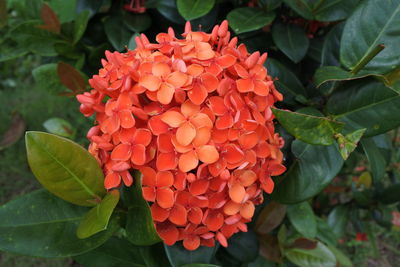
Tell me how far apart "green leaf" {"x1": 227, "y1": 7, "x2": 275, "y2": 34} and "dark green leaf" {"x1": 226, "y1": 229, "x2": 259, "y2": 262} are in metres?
0.62

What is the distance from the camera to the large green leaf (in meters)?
1.22

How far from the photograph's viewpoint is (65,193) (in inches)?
36.3

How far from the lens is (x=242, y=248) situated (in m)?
1.22

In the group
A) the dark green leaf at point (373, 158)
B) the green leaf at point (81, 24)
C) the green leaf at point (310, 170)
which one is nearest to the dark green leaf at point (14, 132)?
the green leaf at point (81, 24)

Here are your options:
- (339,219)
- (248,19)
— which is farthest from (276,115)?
(339,219)

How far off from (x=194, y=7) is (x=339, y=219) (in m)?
1.30

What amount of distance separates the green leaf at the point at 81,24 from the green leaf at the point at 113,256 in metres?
0.74

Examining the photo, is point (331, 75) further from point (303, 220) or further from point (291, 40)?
point (303, 220)

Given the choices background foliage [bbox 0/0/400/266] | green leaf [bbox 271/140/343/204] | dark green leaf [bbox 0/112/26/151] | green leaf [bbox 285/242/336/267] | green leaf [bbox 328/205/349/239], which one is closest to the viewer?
background foliage [bbox 0/0/400/266]

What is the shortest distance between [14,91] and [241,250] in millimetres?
2614

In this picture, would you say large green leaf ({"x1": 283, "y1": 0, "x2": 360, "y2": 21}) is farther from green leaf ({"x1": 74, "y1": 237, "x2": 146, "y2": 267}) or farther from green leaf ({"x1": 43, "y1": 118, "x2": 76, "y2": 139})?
green leaf ({"x1": 43, "y1": 118, "x2": 76, "y2": 139})

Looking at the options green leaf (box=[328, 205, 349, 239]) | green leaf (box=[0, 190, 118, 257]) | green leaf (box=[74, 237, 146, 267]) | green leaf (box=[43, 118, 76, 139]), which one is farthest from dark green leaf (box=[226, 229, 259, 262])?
green leaf (box=[43, 118, 76, 139])

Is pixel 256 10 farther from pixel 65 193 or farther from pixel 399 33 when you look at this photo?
pixel 65 193

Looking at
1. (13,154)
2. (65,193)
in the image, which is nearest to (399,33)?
(65,193)
